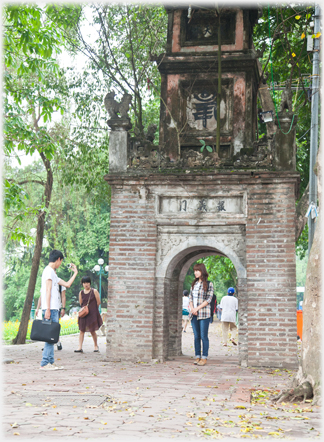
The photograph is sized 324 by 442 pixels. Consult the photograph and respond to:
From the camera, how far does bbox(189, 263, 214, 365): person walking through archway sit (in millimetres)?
10977

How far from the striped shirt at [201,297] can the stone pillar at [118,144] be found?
9.19 ft

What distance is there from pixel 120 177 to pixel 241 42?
383cm

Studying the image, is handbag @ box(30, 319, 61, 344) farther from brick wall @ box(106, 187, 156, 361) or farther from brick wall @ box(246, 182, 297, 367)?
brick wall @ box(246, 182, 297, 367)

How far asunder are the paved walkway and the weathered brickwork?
2.39 feet

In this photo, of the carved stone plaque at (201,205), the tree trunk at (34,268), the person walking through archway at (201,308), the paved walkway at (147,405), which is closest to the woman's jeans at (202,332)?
the person walking through archway at (201,308)

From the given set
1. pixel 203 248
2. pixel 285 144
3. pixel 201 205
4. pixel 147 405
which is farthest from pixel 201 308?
pixel 147 405

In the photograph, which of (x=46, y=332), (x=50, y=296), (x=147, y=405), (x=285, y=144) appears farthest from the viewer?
(x=285, y=144)

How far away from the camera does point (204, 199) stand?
11.3 m

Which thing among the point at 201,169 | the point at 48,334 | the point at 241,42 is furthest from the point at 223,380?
the point at 241,42

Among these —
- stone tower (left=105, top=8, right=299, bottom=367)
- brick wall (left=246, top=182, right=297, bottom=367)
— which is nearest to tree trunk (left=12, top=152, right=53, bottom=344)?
stone tower (left=105, top=8, right=299, bottom=367)

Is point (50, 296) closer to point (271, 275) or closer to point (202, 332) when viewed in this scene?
point (202, 332)

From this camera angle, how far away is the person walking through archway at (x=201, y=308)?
11.0 metres

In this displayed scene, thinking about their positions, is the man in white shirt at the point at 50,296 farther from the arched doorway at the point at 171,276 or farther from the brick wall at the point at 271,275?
the brick wall at the point at 271,275

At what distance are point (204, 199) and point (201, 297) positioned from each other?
6.35 feet
